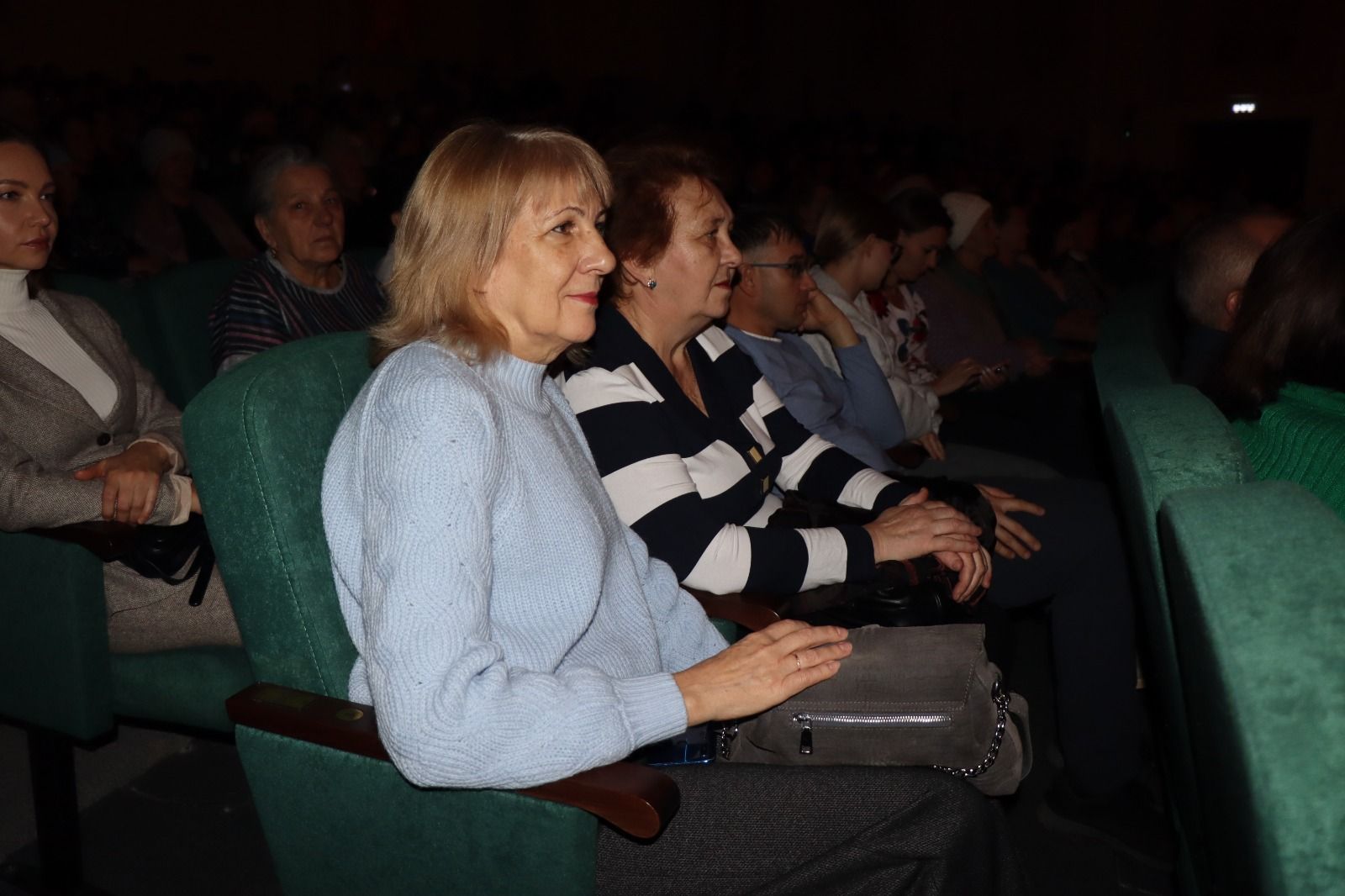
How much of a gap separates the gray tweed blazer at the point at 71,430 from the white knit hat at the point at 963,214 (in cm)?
286

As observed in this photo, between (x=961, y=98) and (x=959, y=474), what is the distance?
37.8 ft

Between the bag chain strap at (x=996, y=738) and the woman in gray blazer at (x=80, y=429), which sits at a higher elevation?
the woman in gray blazer at (x=80, y=429)

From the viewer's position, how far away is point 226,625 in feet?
5.70

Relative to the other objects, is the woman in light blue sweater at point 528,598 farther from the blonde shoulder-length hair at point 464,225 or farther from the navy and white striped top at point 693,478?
the navy and white striped top at point 693,478

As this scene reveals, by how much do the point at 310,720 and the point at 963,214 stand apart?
3440 millimetres

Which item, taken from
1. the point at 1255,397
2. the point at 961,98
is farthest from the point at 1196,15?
the point at 1255,397

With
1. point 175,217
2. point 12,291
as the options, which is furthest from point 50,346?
point 175,217

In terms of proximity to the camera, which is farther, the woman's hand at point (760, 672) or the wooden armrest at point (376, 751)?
the woman's hand at point (760, 672)

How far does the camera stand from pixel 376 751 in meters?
1.14

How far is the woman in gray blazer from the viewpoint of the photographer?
1719 millimetres

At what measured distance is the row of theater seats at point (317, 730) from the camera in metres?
1.10

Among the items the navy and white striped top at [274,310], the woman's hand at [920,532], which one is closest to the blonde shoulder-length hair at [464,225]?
the woman's hand at [920,532]

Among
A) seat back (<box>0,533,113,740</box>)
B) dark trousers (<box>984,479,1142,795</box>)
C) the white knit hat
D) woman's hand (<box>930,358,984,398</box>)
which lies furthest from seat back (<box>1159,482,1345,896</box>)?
the white knit hat

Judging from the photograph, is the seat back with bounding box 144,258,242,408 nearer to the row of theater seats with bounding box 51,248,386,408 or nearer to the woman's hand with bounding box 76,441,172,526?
the row of theater seats with bounding box 51,248,386,408
